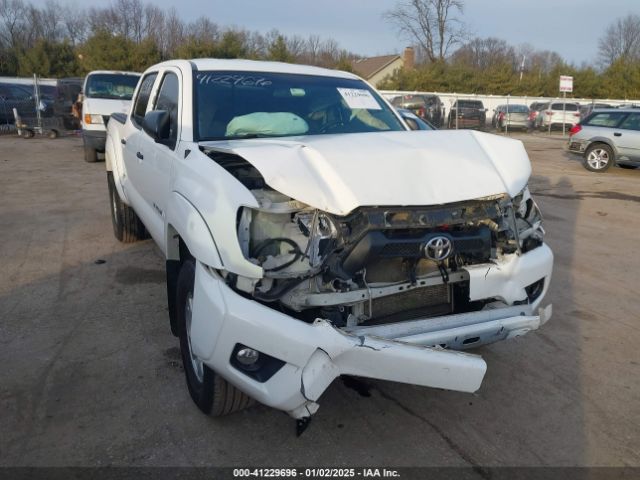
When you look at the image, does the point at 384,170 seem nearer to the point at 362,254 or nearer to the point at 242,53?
the point at 362,254

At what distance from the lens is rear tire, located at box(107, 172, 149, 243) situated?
6145 millimetres

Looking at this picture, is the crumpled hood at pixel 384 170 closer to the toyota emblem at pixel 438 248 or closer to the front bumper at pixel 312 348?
the toyota emblem at pixel 438 248

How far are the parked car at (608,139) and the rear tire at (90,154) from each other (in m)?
12.4

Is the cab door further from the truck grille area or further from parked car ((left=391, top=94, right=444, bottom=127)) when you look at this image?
parked car ((left=391, top=94, right=444, bottom=127))

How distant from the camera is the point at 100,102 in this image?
12.3 metres

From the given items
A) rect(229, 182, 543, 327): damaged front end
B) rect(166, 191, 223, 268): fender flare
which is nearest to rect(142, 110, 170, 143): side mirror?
rect(166, 191, 223, 268): fender flare

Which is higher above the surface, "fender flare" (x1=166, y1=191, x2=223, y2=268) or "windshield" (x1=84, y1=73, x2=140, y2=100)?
"windshield" (x1=84, y1=73, x2=140, y2=100)

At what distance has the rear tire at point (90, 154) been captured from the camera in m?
13.1

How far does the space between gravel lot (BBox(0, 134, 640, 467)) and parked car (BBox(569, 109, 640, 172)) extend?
9.38m

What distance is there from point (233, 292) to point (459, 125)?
2603 cm

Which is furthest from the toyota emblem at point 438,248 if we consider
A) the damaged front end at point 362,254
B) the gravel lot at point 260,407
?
the gravel lot at point 260,407

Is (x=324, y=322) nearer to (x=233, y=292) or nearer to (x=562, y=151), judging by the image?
(x=233, y=292)

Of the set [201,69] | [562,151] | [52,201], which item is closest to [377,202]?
[201,69]

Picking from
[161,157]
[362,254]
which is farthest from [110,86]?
[362,254]
